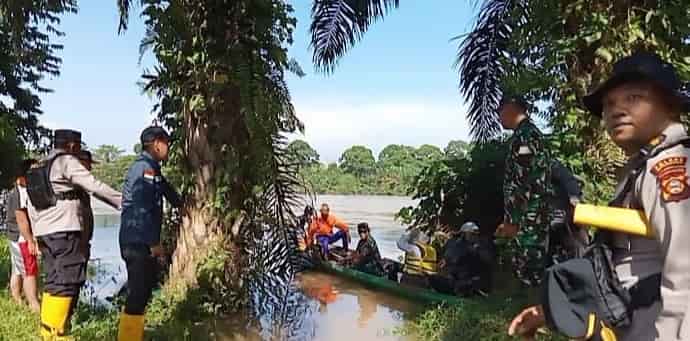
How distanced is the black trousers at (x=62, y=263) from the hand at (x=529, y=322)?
3.42 m

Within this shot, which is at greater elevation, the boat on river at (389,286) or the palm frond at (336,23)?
the palm frond at (336,23)

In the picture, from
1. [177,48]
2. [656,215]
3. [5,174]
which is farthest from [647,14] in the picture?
[5,174]

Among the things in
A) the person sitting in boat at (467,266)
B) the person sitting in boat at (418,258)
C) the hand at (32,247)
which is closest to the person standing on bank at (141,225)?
the hand at (32,247)

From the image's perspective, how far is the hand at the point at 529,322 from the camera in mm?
1692

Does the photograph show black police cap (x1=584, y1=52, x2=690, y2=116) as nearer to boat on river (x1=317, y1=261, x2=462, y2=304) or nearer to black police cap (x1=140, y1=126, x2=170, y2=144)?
black police cap (x1=140, y1=126, x2=170, y2=144)

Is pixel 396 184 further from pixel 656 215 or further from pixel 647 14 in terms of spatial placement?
pixel 656 215

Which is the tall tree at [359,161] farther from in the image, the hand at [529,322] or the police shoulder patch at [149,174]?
the hand at [529,322]

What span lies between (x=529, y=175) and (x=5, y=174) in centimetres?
1329

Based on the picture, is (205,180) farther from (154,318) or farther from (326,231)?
(326,231)

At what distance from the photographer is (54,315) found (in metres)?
4.35

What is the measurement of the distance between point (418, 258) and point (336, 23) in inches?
138

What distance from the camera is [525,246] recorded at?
4.70m

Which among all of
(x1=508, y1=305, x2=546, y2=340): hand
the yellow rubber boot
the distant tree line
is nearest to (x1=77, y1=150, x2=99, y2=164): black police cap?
the yellow rubber boot

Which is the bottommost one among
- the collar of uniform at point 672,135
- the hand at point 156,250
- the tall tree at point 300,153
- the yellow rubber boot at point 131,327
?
the yellow rubber boot at point 131,327
